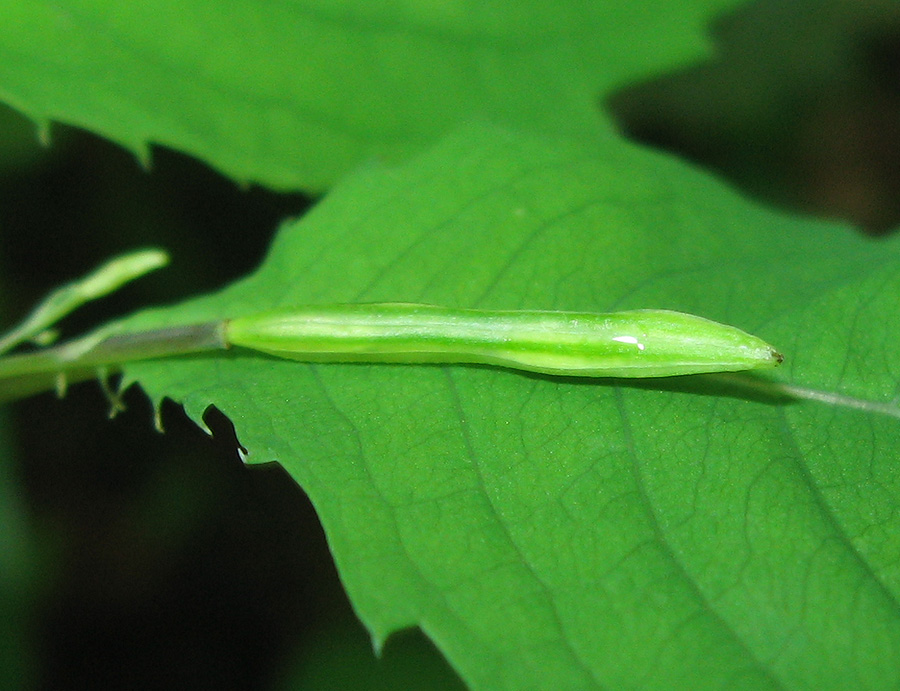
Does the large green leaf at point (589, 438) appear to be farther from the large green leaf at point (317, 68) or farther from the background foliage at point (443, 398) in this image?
the large green leaf at point (317, 68)

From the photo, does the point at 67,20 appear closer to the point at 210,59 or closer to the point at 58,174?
the point at 210,59

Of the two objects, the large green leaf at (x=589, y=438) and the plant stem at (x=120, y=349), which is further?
the plant stem at (x=120, y=349)

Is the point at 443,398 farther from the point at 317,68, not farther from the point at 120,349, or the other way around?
the point at 317,68

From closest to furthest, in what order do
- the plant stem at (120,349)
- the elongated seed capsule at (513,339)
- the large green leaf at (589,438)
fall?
the large green leaf at (589,438) < the elongated seed capsule at (513,339) < the plant stem at (120,349)

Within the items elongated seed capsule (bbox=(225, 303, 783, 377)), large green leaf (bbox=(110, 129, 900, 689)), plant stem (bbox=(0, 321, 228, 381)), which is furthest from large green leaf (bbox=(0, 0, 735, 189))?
elongated seed capsule (bbox=(225, 303, 783, 377))

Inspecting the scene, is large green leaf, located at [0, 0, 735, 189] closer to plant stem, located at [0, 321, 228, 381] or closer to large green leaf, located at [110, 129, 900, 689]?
large green leaf, located at [110, 129, 900, 689]

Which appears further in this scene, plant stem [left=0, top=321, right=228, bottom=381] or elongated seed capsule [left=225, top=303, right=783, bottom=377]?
plant stem [left=0, top=321, right=228, bottom=381]

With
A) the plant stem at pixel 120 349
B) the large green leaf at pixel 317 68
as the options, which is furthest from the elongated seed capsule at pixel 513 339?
the large green leaf at pixel 317 68

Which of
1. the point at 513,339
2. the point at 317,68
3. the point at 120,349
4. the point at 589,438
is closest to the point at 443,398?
the point at 513,339

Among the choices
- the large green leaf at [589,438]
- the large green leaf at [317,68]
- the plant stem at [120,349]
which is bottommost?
the large green leaf at [589,438]
